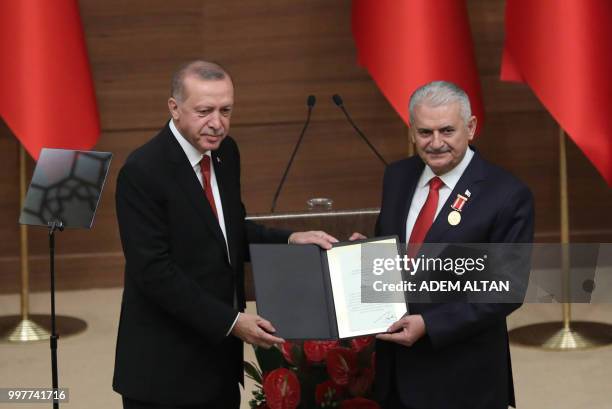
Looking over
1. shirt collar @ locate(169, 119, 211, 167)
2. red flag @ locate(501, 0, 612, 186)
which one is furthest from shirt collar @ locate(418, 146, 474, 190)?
red flag @ locate(501, 0, 612, 186)

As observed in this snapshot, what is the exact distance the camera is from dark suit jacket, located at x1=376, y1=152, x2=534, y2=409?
3.22m

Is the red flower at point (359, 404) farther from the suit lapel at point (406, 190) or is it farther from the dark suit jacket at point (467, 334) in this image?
the suit lapel at point (406, 190)

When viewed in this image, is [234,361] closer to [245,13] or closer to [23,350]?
[23,350]

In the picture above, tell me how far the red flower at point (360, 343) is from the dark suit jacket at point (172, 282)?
0.45 metres

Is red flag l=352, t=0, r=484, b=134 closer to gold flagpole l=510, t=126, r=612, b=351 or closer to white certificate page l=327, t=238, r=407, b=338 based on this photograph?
gold flagpole l=510, t=126, r=612, b=351

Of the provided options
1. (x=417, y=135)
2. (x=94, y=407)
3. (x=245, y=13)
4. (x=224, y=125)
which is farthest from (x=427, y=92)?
(x=245, y=13)

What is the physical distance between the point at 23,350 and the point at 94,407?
3.41ft

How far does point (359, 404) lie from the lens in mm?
3674

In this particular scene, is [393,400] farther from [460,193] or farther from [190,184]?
[190,184]

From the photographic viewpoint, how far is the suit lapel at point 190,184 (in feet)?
11.0

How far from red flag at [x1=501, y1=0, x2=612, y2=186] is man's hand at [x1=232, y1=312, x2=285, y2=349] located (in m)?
2.97

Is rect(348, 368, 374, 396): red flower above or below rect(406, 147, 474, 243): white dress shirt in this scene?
below

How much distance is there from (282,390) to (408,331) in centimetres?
64

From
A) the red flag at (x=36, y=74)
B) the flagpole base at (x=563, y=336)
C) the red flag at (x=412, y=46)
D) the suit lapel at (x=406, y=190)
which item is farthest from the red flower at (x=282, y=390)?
the red flag at (x=36, y=74)
